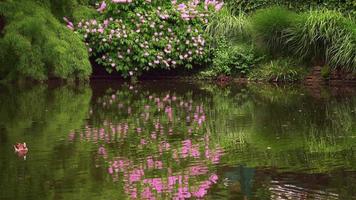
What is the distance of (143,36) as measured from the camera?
19422 millimetres

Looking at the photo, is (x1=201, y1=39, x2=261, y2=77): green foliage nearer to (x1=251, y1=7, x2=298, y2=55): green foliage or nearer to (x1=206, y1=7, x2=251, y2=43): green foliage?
(x1=206, y1=7, x2=251, y2=43): green foliage

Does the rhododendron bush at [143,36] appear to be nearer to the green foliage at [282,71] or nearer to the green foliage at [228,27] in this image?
the green foliage at [228,27]

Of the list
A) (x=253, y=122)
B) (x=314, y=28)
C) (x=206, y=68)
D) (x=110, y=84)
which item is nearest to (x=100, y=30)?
(x=110, y=84)

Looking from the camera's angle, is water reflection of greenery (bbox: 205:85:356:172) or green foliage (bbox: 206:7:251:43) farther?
green foliage (bbox: 206:7:251:43)

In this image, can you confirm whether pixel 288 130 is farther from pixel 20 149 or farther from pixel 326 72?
pixel 326 72

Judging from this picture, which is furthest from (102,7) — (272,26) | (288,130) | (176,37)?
(288,130)

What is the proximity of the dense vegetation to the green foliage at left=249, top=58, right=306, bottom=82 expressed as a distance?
0.08ft

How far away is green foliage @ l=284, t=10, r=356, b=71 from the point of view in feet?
55.5

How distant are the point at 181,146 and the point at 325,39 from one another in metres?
9.24

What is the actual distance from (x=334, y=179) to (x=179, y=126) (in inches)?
158

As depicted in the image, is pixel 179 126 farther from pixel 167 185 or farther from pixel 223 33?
pixel 223 33

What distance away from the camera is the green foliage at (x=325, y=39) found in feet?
55.5

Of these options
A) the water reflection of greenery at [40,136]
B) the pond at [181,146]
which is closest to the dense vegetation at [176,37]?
the water reflection of greenery at [40,136]

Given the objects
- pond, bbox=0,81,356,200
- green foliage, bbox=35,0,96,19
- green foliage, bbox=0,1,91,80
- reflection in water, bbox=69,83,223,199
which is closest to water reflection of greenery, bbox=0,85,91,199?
pond, bbox=0,81,356,200
